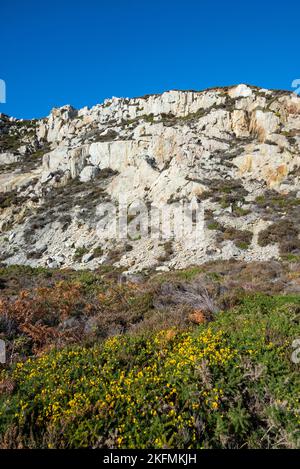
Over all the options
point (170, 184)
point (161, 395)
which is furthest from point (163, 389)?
point (170, 184)

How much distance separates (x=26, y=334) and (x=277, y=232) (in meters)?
19.0

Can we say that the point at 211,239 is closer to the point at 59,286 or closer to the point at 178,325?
the point at 59,286

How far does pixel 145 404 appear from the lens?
454cm

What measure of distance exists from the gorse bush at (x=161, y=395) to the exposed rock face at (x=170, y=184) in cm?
1525

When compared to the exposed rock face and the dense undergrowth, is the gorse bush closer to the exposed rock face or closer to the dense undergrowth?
the dense undergrowth

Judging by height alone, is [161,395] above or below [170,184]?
below

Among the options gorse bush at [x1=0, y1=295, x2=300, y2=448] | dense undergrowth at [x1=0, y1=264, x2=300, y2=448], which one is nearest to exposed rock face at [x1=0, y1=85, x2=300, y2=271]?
dense undergrowth at [x1=0, y1=264, x2=300, y2=448]

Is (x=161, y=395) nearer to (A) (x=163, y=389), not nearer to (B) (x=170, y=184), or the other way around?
(A) (x=163, y=389)

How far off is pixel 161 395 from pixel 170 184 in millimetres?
27378

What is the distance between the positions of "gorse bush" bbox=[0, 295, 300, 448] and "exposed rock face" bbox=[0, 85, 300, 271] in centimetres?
1525

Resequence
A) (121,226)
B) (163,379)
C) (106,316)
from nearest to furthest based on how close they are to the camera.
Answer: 1. (163,379)
2. (106,316)
3. (121,226)

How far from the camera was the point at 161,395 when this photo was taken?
4.73 metres

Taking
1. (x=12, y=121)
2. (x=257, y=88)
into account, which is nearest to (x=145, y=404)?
(x=257, y=88)
